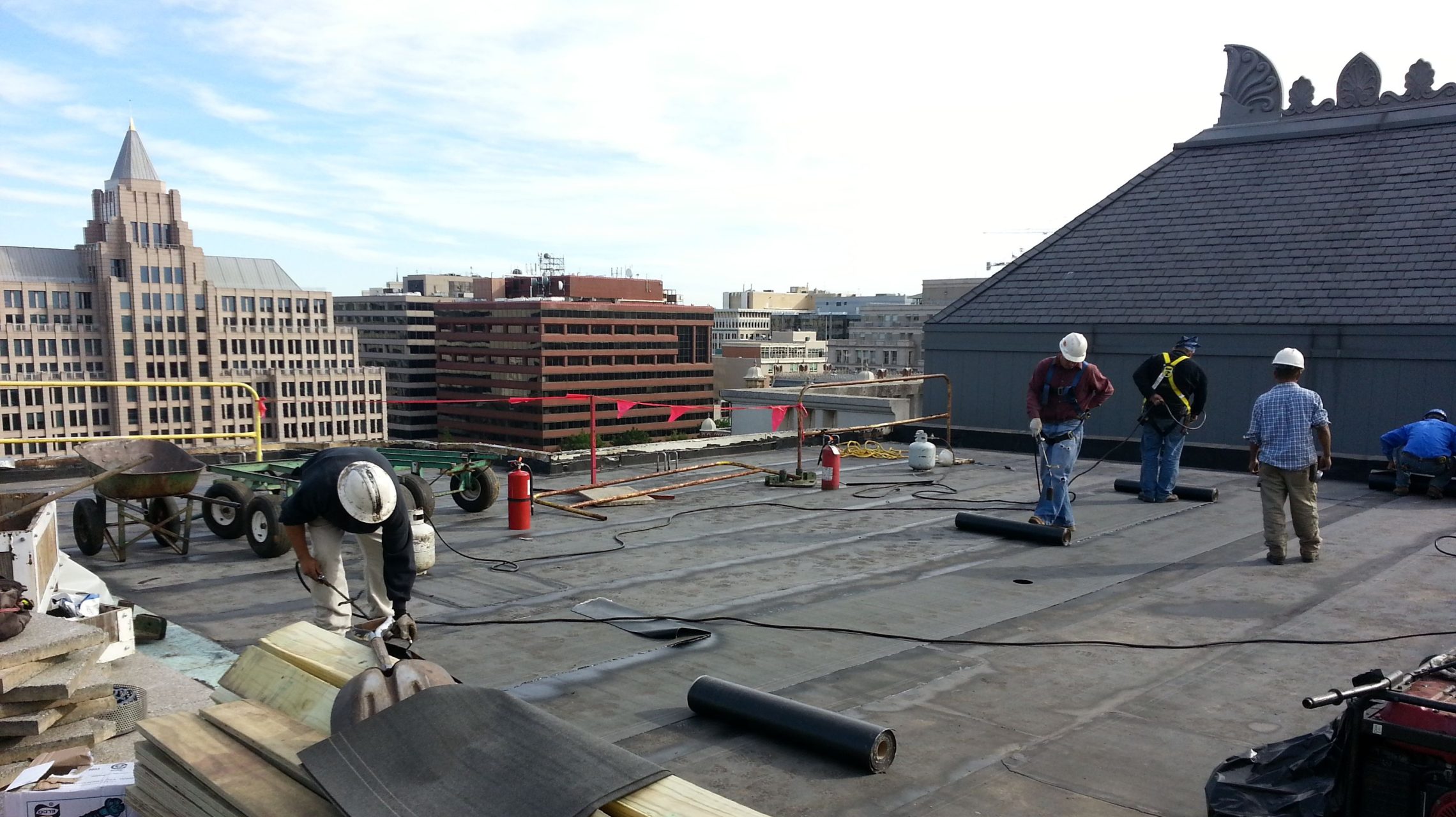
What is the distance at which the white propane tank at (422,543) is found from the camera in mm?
7746

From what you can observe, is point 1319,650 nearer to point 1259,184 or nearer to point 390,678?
point 390,678

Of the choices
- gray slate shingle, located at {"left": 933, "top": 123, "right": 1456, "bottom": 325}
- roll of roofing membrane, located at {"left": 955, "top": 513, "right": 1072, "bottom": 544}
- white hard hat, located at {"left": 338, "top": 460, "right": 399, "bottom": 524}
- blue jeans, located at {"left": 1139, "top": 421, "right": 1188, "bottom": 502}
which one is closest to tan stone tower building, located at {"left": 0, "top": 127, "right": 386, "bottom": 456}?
gray slate shingle, located at {"left": 933, "top": 123, "right": 1456, "bottom": 325}

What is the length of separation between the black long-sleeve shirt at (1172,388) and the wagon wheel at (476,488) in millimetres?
7329

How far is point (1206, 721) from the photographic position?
489 cm

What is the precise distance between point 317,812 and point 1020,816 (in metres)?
2.61

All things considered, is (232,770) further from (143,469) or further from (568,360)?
(568,360)

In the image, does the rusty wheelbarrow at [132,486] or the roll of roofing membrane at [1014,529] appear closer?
the rusty wheelbarrow at [132,486]

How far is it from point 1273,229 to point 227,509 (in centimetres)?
1703

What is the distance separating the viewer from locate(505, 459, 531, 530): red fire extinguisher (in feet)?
31.7

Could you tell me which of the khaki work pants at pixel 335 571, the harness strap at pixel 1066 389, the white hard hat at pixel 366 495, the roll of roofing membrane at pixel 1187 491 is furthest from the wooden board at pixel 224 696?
the roll of roofing membrane at pixel 1187 491

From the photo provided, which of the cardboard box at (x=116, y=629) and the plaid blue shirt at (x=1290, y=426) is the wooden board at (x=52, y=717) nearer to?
the cardboard box at (x=116, y=629)

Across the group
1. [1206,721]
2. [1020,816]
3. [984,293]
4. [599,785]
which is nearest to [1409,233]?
[984,293]

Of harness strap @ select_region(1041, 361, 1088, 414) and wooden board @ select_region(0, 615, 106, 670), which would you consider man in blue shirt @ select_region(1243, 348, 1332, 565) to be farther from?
wooden board @ select_region(0, 615, 106, 670)

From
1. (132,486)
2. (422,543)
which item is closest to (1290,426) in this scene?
(422,543)
